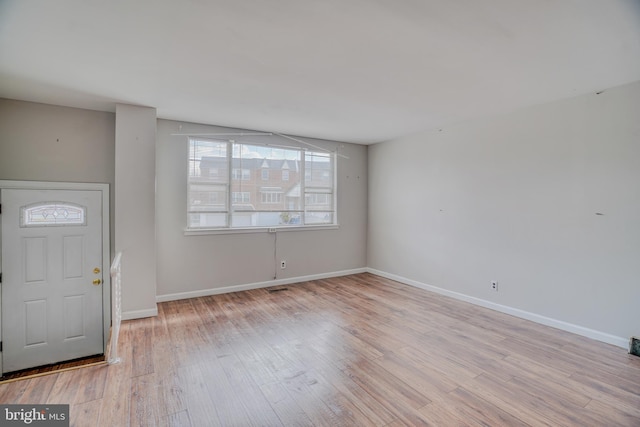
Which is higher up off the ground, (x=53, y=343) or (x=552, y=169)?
(x=552, y=169)

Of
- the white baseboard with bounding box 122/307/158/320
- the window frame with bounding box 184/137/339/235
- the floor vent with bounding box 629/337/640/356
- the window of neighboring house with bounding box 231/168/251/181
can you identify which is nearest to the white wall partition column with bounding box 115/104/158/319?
the white baseboard with bounding box 122/307/158/320

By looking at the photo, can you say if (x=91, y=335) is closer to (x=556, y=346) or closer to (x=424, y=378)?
(x=424, y=378)

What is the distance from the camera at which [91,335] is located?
3850 mm

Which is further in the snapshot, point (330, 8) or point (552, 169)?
point (552, 169)

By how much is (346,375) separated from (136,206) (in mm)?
3185

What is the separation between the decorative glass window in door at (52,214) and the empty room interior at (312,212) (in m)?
0.02

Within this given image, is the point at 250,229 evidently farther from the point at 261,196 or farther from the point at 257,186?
the point at 257,186

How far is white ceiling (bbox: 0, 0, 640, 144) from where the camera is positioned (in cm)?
189

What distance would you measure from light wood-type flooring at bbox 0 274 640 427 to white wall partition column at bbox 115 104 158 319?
331 millimetres

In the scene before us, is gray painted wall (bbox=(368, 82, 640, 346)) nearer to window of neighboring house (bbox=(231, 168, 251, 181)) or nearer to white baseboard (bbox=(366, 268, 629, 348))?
white baseboard (bbox=(366, 268, 629, 348))

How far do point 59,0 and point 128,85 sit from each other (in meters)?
1.38

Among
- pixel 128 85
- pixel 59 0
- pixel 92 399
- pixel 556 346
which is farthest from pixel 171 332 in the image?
pixel 556 346

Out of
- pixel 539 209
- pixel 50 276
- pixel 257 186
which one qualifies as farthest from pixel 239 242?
pixel 539 209

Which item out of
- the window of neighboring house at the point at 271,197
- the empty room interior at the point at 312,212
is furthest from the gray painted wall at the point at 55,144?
the window of neighboring house at the point at 271,197
